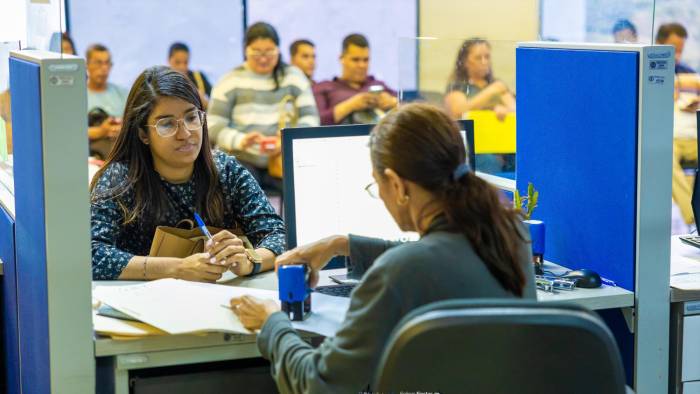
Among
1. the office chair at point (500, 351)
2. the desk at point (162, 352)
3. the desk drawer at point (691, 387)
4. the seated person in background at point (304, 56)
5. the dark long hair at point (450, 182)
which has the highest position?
the seated person in background at point (304, 56)

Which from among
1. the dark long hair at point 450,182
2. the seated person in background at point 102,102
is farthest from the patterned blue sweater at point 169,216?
the seated person in background at point 102,102

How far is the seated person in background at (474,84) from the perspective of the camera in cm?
376

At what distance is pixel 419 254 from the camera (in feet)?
5.00

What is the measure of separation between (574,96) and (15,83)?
1371mm

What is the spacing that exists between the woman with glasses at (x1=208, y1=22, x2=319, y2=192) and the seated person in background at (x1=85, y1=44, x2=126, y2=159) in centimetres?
57

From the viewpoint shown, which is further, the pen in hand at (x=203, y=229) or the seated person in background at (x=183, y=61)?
the seated person in background at (x=183, y=61)

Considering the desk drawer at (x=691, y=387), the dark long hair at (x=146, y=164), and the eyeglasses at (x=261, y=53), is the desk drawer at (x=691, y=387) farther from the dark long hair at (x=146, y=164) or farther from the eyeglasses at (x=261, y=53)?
the eyeglasses at (x=261, y=53)

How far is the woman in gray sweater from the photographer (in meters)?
1.52

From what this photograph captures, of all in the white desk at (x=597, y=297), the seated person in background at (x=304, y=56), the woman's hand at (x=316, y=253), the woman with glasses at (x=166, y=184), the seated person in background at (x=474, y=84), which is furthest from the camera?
the seated person in background at (x=304, y=56)

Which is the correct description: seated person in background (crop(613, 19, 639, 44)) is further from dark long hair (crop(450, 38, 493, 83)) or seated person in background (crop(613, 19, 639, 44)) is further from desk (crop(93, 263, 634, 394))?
desk (crop(93, 263, 634, 394))

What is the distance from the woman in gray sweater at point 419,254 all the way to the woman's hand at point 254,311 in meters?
0.20

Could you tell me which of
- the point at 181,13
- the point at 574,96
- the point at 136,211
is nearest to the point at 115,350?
the point at 136,211

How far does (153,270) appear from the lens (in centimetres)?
234

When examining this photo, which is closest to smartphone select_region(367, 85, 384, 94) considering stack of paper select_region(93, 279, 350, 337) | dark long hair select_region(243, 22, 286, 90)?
dark long hair select_region(243, 22, 286, 90)
